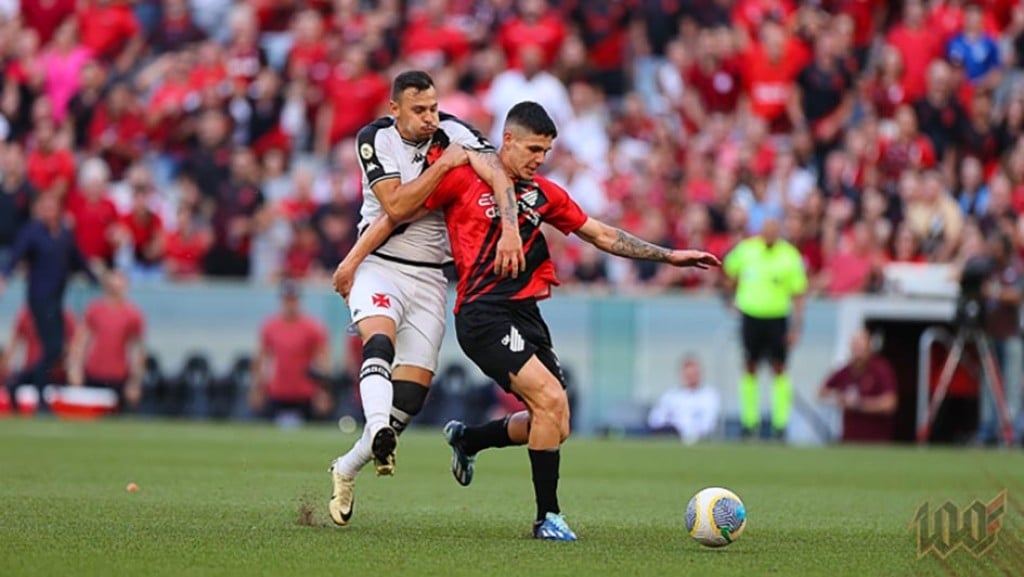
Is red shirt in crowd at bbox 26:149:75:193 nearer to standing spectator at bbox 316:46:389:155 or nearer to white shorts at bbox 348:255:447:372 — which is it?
standing spectator at bbox 316:46:389:155

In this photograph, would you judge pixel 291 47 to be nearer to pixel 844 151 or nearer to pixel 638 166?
pixel 638 166

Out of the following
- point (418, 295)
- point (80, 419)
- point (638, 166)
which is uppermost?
point (638, 166)

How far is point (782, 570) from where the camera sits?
305 inches

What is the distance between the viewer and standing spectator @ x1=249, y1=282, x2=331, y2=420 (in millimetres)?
22172

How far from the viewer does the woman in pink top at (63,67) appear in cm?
2612

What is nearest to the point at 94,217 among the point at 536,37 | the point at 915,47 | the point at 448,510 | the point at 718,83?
the point at 536,37

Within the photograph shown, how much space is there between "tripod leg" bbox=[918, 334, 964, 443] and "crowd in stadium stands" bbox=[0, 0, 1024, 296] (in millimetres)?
1093

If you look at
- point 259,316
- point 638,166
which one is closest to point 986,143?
point 638,166

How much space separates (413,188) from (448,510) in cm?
220

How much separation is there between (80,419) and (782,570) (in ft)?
51.7

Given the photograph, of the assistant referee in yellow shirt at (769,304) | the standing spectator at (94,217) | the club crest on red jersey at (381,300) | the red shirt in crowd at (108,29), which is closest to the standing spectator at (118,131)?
the red shirt in crowd at (108,29)

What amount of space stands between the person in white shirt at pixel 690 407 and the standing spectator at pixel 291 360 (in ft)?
13.4

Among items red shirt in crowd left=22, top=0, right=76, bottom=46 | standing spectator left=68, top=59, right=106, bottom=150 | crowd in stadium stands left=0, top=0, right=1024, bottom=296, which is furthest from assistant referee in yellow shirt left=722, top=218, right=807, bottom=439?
red shirt in crowd left=22, top=0, right=76, bottom=46

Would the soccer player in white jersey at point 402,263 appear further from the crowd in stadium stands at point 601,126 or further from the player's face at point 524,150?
the crowd in stadium stands at point 601,126
